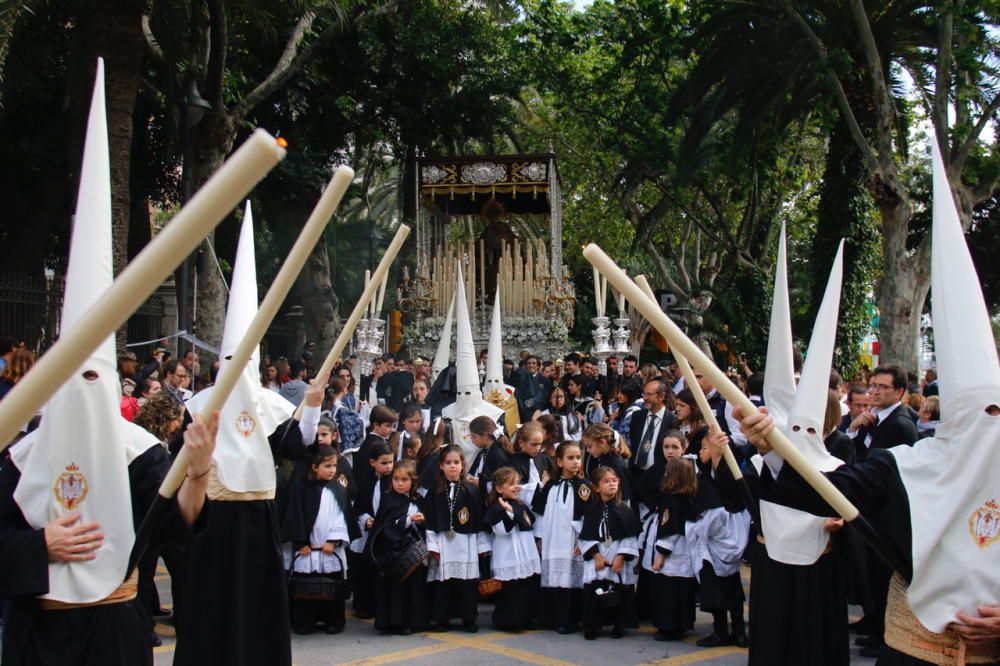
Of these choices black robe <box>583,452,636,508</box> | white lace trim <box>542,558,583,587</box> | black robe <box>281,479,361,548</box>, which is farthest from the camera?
black robe <box>583,452,636,508</box>

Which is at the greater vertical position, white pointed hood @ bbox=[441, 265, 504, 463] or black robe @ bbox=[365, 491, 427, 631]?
white pointed hood @ bbox=[441, 265, 504, 463]

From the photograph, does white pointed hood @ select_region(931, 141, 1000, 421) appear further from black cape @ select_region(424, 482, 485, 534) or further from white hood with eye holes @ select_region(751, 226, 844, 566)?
black cape @ select_region(424, 482, 485, 534)

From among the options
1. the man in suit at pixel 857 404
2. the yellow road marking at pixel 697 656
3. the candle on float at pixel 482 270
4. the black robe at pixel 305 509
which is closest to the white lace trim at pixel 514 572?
the black robe at pixel 305 509

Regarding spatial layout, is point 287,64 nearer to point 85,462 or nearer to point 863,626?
point 863,626

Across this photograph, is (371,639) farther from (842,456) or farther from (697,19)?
(697,19)

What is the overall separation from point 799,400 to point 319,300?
21.2 metres

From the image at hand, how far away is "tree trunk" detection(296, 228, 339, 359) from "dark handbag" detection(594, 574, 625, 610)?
57.0 feet

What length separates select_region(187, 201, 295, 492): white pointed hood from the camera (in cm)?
579

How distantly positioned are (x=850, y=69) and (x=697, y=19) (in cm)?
640

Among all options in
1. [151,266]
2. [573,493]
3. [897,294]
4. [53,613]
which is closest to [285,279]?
[151,266]

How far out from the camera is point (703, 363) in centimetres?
301

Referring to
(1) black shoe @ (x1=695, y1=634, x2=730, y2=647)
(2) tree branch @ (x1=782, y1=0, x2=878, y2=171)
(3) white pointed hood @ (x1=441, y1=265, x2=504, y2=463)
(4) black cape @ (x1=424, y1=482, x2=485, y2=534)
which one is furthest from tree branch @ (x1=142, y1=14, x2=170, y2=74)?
(1) black shoe @ (x1=695, y1=634, x2=730, y2=647)

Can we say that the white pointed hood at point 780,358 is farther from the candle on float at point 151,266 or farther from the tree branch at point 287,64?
the tree branch at point 287,64

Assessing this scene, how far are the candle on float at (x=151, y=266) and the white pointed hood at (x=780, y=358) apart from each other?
3.70 meters
